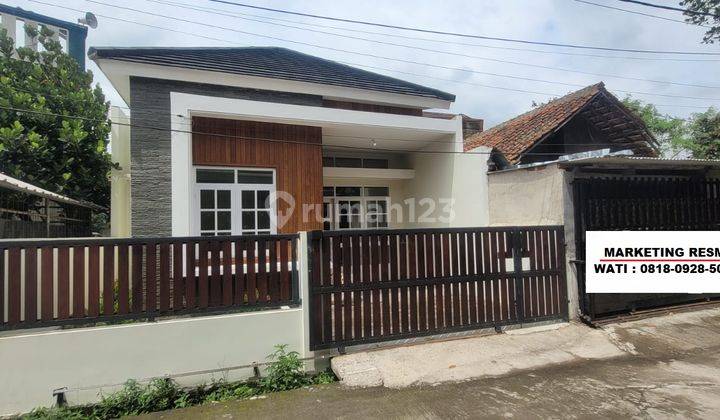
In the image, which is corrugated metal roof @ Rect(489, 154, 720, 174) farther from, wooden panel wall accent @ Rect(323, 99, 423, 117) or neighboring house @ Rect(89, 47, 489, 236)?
wooden panel wall accent @ Rect(323, 99, 423, 117)

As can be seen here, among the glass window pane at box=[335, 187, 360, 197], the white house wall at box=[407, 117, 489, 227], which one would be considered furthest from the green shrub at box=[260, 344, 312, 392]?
the glass window pane at box=[335, 187, 360, 197]

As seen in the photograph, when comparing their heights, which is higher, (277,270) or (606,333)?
(277,270)

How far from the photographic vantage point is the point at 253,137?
777 centimetres

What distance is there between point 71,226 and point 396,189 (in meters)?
10.5

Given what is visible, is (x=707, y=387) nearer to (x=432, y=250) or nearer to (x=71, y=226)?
(x=432, y=250)

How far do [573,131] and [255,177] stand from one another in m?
8.51

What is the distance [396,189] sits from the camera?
12094 millimetres

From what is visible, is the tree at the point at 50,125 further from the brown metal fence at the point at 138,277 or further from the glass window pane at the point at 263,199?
A: the brown metal fence at the point at 138,277

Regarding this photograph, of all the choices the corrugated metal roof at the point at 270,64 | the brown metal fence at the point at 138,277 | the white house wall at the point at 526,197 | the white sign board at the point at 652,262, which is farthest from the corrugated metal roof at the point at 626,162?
the corrugated metal roof at the point at 270,64

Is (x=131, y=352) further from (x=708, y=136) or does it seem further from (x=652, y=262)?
(x=708, y=136)

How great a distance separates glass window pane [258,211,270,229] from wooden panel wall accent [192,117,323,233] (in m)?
0.26

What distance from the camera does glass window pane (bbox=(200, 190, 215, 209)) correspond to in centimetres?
734

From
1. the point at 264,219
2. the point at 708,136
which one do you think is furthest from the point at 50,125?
→ the point at 708,136

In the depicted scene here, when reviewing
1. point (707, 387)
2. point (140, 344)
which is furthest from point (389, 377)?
point (707, 387)
